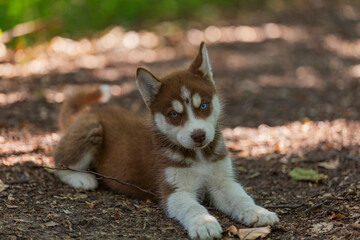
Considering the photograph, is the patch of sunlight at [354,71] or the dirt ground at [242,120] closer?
the dirt ground at [242,120]

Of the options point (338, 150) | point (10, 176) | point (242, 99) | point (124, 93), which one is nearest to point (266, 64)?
point (242, 99)

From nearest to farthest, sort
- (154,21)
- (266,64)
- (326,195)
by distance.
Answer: (326,195) → (266,64) → (154,21)

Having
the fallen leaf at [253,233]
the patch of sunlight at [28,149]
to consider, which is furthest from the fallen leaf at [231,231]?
the patch of sunlight at [28,149]

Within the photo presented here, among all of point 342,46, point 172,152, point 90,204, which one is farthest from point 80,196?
point 342,46

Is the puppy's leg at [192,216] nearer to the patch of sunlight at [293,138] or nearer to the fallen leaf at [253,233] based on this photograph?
the fallen leaf at [253,233]

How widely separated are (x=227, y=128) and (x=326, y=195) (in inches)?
109

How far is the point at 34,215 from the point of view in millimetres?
4320

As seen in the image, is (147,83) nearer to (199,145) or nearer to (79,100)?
(199,145)

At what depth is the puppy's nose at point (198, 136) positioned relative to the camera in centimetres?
444

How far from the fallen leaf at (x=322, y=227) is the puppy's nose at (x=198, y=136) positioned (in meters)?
1.14

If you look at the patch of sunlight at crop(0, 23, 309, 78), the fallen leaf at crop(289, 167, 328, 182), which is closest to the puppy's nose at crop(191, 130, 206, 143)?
the fallen leaf at crop(289, 167, 328, 182)

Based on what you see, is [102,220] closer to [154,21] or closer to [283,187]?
[283,187]

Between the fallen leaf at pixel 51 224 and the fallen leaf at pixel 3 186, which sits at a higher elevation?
the fallen leaf at pixel 3 186

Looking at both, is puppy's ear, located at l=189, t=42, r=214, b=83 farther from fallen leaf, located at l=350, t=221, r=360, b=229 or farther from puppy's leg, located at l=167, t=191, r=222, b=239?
fallen leaf, located at l=350, t=221, r=360, b=229
